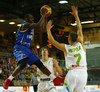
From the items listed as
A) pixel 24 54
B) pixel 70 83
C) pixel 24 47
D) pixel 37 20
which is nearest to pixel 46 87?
pixel 24 54

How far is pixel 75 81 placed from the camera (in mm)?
3326

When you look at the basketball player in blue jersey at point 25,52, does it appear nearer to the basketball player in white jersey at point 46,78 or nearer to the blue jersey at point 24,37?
the blue jersey at point 24,37

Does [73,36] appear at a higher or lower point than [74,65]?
higher

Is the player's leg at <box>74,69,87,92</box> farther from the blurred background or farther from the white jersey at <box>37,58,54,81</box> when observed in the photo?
the blurred background

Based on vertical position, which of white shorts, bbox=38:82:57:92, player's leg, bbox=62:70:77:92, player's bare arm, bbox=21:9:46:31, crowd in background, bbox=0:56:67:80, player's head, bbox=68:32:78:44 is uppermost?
player's bare arm, bbox=21:9:46:31

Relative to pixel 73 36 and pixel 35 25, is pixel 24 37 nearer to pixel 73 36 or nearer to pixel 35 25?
pixel 35 25

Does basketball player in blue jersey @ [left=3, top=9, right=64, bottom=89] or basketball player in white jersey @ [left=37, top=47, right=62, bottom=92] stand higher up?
basketball player in blue jersey @ [left=3, top=9, right=64, bottom=89]

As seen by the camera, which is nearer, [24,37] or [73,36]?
[73,36]

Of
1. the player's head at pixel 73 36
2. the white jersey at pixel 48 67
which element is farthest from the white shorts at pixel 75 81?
the white jersey at pixel 48 67

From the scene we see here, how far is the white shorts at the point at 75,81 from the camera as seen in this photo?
10.9ft

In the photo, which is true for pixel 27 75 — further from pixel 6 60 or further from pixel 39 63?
pixel 39 63

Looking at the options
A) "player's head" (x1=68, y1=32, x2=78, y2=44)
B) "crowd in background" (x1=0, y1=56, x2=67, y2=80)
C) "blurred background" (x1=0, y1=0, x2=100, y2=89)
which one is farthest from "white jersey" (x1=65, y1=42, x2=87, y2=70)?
"crowd in background" (x1=0, y1=56, x2=67, y2=80)

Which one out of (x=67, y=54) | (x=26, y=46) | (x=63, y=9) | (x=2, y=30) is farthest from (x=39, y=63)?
(x=63, y=9)

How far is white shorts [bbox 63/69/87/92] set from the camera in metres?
3.32
